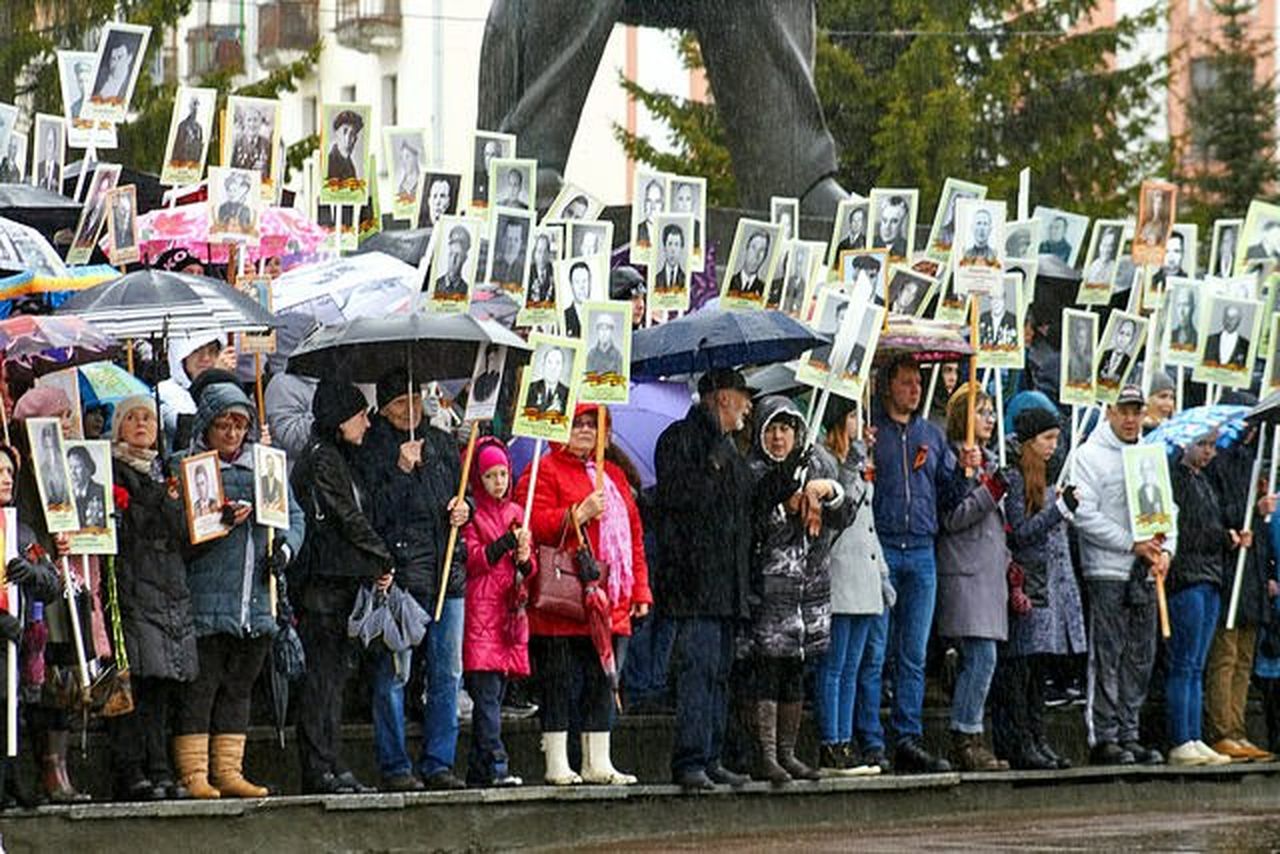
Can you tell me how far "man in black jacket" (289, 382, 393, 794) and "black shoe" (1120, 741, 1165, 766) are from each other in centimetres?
432

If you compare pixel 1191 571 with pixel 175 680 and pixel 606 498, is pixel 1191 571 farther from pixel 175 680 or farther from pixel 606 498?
pixel 175 680

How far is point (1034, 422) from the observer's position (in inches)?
727

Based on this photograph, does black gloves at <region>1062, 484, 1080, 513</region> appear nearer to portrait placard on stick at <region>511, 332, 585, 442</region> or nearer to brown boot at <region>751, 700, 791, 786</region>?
Answer: brown boot at <region>751, 700, 791, 786</region>

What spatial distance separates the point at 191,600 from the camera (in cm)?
1573

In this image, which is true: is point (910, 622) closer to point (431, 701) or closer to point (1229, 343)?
point (1229, 343)

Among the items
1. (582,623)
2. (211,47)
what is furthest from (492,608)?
(211,47)

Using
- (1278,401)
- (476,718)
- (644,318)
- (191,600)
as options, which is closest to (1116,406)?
(1278,401)

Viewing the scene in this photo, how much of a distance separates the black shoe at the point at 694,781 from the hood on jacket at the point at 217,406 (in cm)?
237

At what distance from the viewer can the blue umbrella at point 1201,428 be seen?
1908 centimetres

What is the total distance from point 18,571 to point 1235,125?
3124 cm

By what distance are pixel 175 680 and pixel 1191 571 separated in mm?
5602

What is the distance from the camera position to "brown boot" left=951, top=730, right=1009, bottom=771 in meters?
18.0

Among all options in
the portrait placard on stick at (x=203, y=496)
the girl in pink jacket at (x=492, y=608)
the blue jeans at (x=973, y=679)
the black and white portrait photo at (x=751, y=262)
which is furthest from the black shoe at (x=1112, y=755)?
the portrait placard on stick at (x=203, y=496)

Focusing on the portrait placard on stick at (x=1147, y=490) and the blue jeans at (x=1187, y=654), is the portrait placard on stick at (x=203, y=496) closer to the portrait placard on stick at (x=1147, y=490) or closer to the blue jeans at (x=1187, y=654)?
the portrait placard on stick at (x=1147, y=490)
